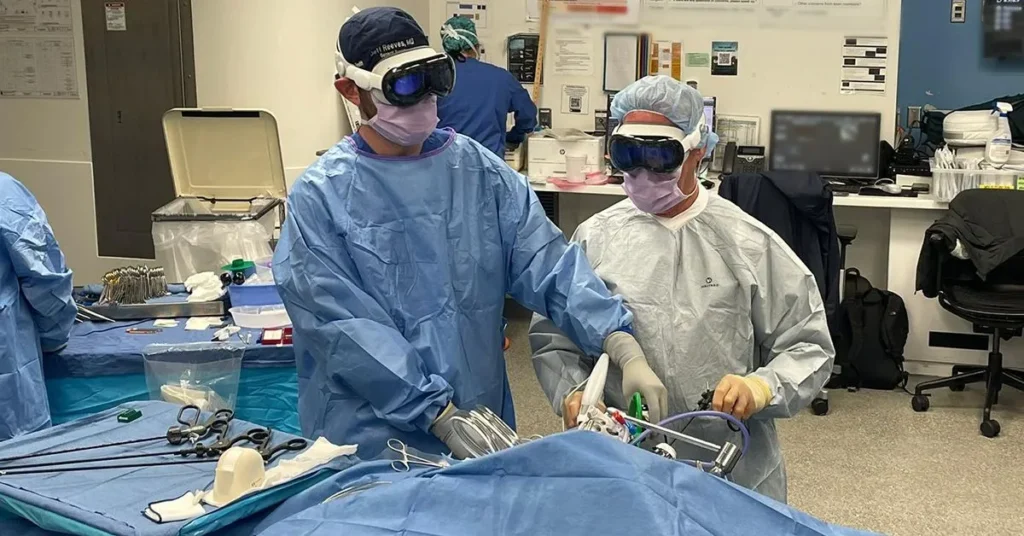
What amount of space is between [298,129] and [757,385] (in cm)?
342

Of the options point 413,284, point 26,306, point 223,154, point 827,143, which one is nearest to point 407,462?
point 413,284

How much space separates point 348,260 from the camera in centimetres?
185

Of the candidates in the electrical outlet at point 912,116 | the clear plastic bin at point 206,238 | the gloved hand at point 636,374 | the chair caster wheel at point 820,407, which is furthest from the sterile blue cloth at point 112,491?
the electrical outlet at point 912,116

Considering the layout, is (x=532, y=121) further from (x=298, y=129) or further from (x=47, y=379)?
(x=47, y=379)

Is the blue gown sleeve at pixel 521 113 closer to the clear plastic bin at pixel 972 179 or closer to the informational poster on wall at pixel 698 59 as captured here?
the informational poster on wall at pixel 698 59

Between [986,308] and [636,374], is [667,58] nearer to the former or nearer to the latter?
[986,308]

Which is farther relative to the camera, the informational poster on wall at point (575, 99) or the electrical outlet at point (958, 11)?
the informational poster on wall at point (575, 99)

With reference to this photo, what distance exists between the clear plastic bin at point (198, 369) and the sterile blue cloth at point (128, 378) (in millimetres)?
34

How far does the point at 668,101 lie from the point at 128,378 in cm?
169

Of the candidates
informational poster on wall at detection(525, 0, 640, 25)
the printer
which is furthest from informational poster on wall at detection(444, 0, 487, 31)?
the printer

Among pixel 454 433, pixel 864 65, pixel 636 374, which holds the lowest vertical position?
pixel 454 433

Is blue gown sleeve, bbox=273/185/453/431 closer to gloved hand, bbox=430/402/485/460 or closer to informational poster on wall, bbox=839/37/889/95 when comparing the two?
gloved hand, bbox=430/402/485/460

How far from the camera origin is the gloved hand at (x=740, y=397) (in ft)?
5.43

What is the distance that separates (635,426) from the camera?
158cm
